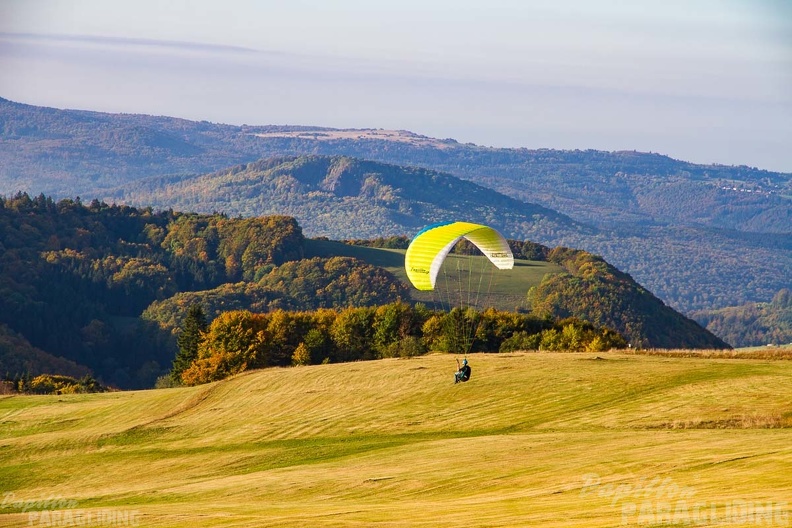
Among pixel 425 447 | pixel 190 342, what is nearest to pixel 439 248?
pixel 425 447

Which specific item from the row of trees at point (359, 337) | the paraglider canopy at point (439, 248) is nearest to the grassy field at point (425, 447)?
the paraglider canopy at point (439, 248)

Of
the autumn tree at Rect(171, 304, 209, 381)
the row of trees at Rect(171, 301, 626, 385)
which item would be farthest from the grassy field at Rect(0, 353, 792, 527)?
the autumn tree at Rect(171, 304, 209, 381)

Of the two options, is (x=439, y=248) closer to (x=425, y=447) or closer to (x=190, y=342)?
(x=425, y=447)

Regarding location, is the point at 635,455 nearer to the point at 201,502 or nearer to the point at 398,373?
the point at 201,502

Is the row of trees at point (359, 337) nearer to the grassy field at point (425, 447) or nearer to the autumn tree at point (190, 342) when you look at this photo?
the autumn tree at point (190, 342)

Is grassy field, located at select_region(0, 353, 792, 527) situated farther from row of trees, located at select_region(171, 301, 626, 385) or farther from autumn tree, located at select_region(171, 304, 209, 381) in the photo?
autumn tree, located at select_region(171, 304, 209, 381)

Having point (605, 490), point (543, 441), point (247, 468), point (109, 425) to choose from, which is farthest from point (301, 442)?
point (605, 490)

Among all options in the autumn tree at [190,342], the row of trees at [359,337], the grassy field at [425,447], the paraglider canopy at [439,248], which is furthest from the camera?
the autumn tree at [190,342]
